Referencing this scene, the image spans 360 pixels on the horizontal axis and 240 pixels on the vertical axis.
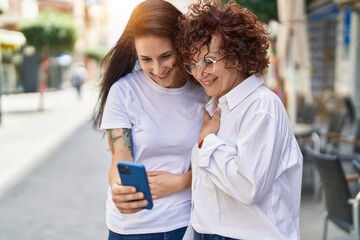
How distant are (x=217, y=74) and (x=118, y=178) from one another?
49 cm

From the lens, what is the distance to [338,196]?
12.7 ft

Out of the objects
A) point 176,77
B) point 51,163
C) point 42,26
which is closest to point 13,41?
point 42,26

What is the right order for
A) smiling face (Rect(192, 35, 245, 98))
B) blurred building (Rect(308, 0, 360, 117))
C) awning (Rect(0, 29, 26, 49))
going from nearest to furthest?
1. smiling face (Rect(192, 35, 245, 98))
2. blurred building (Rect(308, 0, 360, 117))
3. awning (Rect(0, 29, 26, 49))

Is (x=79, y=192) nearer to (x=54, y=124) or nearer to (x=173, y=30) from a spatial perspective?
(x=173, y=30)

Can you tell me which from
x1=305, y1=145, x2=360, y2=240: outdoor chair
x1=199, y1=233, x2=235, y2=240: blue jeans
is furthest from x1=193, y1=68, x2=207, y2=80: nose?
x1=305, y1=145, x2=360, y2=240: outdoor chair

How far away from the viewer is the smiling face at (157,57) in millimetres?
1773

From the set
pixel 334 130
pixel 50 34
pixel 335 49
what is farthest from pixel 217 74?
pixel 50 34

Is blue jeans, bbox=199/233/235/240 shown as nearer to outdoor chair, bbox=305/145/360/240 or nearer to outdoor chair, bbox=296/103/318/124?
outdoor chair, bbox=305/145/360/240

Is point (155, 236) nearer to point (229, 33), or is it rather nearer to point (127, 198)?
point (127, 198)

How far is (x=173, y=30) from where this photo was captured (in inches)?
69.9

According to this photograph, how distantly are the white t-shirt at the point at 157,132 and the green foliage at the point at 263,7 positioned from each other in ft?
15.1

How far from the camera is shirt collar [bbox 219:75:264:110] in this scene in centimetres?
161

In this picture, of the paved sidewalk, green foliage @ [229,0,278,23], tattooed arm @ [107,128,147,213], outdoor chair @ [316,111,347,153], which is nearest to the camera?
tattooed arm @ [107,128,147,213]

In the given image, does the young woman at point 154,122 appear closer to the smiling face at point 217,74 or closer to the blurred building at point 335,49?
the smiling face at point 217,74
